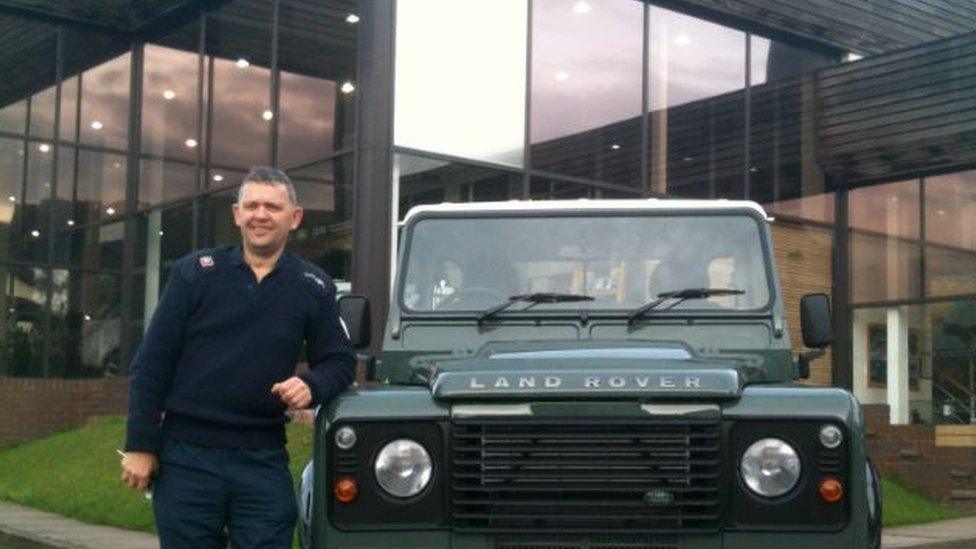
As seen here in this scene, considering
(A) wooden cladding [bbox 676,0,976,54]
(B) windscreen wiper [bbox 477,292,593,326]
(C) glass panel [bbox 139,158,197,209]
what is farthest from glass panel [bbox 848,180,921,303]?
(B) windscreen wiper [bbox 477,292,593,326]

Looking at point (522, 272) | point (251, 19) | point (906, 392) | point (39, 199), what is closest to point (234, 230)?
point (251, 19)

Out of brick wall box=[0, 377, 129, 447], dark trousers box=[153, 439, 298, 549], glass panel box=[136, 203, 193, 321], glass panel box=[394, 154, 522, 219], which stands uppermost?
glass panel box=[394, 154, 522, 219]

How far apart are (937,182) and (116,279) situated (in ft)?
38.6

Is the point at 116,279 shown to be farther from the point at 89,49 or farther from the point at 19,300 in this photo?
the point at 89,49

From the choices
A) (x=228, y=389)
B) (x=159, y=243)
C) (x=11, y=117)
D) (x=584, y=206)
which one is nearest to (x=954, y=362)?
(x=159, y=243)

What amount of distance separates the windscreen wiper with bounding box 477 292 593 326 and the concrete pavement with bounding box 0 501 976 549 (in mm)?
6711

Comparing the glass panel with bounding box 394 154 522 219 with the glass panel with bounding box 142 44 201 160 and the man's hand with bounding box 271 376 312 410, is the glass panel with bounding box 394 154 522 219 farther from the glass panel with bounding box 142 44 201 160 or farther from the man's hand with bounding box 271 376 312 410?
the man's hand with bounding box 271 376 312 410

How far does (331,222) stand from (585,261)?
37.3 feet

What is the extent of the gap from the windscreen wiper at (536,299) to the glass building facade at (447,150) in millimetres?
10717

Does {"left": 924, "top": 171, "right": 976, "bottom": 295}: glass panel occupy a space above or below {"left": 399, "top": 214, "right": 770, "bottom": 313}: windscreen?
above

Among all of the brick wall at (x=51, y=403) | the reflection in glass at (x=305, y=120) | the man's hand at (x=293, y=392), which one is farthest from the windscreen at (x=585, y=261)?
the brick wall at (x=51, y=403)

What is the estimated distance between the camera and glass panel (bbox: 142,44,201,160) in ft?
70.1

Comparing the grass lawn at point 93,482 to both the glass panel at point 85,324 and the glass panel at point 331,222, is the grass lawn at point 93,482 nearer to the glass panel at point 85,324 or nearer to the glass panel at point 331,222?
the glass panel at point 85,324

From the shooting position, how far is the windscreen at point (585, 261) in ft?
22.1
